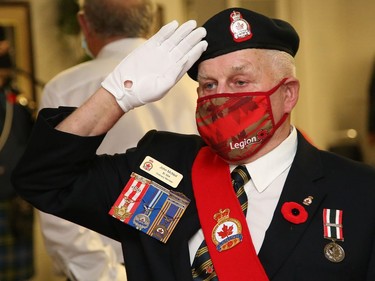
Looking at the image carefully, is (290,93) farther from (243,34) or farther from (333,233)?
(333,233)

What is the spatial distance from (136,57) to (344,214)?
599 millimetres

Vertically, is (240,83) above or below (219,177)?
above

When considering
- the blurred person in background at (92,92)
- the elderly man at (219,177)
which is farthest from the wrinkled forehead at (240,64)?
the blurred person in background at (92,92)

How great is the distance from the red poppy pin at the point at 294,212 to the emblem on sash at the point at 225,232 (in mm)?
107

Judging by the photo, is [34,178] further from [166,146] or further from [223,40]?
[223,40]

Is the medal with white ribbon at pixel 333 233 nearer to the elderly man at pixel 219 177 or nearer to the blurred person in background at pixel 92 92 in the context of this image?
the elderly man at pixel 219 177

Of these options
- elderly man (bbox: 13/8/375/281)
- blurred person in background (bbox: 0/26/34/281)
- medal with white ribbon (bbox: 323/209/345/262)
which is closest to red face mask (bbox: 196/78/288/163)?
elderly man (bbox: 13/8/375/281)

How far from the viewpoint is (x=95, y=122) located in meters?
1.63

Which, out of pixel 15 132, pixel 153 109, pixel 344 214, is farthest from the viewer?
pixel 15 132

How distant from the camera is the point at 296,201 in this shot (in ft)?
5.18

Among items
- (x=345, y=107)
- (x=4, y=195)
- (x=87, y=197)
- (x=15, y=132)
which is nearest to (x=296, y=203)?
(x=87, y=197)

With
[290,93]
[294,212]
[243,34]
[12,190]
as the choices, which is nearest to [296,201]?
[294,212]

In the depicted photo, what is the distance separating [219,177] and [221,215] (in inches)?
4.1

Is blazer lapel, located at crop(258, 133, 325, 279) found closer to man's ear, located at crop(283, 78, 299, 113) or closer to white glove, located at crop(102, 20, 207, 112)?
man's ear, located at crop(283, 78, 299, 113)
